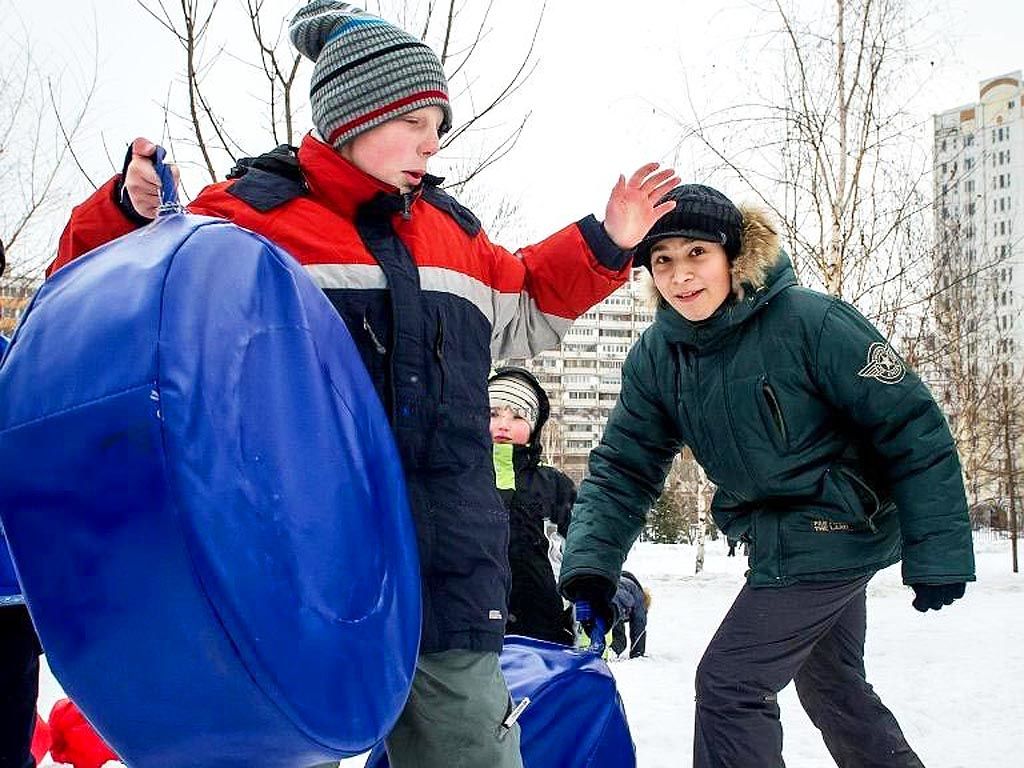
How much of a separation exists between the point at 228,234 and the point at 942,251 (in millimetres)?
21212

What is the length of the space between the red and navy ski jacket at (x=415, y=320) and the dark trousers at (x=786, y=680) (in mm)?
949

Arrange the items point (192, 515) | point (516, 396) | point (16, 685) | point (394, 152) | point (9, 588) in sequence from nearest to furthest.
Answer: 1. point (192, 515)
2. point (394, 152)
3. point (9, 588)
4. point (16, 685)
5. point (516, 396)

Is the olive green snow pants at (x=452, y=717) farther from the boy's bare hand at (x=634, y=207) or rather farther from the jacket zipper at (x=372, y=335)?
the boy's bare hand at (x=634, y=207)

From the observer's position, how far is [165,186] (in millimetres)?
1664

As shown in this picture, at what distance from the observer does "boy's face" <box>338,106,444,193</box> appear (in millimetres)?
1909

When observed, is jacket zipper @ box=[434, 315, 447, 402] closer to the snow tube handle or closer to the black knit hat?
the snow tube handle

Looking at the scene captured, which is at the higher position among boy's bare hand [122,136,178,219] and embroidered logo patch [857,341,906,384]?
boy's bare hand [122,136,178,219]

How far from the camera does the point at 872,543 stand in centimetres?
271

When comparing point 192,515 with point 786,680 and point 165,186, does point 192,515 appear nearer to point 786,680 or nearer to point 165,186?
point 165,186

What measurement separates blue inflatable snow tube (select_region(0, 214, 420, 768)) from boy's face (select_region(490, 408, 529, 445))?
11.0ft

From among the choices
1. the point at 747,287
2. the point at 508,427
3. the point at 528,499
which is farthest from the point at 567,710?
the point at 508,427

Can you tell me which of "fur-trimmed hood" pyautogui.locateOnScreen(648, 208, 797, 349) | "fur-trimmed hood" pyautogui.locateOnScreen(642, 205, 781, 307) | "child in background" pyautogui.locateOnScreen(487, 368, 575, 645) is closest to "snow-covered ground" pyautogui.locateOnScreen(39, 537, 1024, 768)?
"child in background" pyautogui.locateOnScreen(487, 368, 575, 645)

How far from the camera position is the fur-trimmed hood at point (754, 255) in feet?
9.26

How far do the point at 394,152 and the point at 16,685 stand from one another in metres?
1.76
